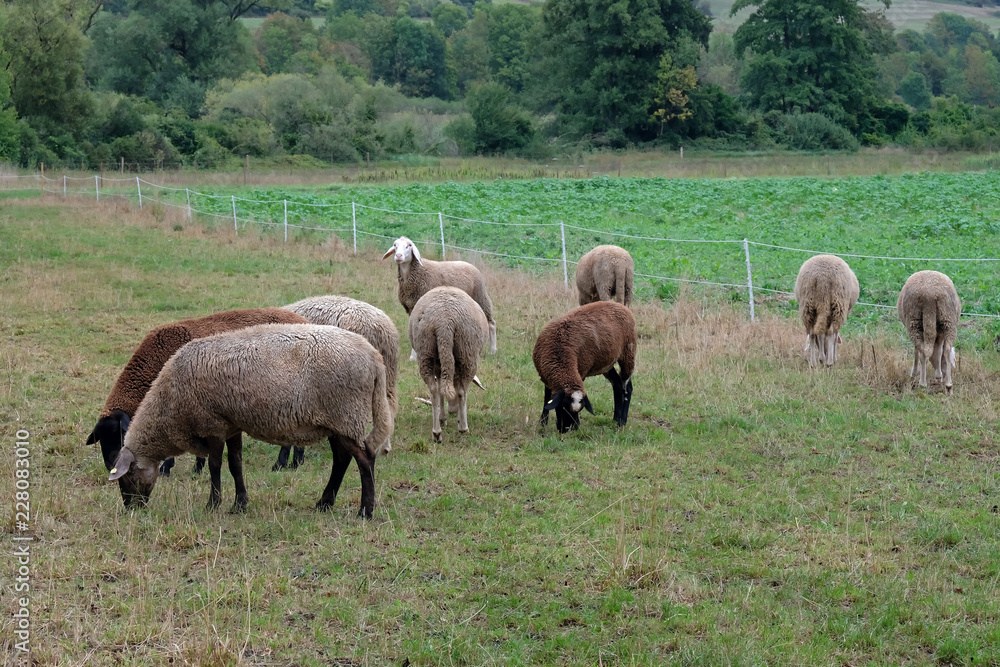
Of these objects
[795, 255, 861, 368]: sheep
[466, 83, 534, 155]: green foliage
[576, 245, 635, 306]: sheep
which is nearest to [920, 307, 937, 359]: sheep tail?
[795, 255, 861, 368]: sheep

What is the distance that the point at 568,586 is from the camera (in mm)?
5785

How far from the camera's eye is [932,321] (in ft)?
35.1

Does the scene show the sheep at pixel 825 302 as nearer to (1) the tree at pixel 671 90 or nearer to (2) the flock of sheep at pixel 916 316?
(2) the flock of sheep at pixel 916 316

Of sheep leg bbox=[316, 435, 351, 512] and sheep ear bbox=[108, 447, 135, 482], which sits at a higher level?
sheep ear bbox=[108, 447, 135, 482]

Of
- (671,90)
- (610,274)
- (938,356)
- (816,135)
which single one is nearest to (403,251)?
(610,274)

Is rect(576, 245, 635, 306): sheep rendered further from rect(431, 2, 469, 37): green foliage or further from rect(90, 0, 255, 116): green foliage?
rect(431, 2, 469, 37): green foliage

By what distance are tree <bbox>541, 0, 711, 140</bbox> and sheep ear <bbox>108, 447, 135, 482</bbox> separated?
179ft

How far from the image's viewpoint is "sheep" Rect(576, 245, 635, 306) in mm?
13203

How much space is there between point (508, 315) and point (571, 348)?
17.6 ft

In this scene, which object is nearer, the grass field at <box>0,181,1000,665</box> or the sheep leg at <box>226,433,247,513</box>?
the grass field at <box>0,181,1000,665</box>

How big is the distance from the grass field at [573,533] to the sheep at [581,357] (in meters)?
0.31

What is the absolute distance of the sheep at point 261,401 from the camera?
267 inches

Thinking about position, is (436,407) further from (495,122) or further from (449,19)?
(449,19)

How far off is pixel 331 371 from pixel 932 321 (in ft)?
24.3
